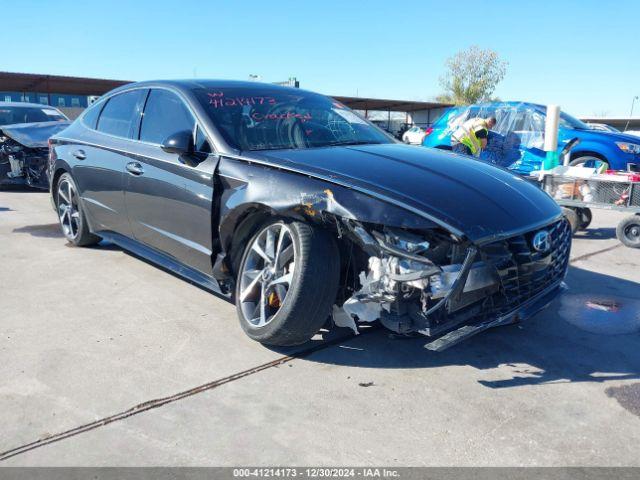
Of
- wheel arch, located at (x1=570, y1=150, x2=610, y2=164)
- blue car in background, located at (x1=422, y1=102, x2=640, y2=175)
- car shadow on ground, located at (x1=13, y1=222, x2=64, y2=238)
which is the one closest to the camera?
car shadow on ground, located at (x1=13, y1=222, x2=64, y2=238)

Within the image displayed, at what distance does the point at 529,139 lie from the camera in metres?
10.4

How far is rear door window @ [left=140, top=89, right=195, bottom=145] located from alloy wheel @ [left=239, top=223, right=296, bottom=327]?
109cm

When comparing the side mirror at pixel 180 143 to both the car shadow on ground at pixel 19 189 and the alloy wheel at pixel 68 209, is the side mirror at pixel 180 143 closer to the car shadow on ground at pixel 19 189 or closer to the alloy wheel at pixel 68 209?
the alloy wheel at pixel 68 209

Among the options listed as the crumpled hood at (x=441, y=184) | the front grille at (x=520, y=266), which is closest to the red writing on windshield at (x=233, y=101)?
the crumpled hood at (x=441, y=184)

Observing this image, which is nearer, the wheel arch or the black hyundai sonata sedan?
the black hyundai sonata sedan

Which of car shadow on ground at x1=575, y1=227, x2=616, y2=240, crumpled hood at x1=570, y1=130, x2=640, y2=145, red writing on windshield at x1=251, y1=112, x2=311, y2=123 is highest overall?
crumpled hood at x1=570, y1=130, x2=640, y2=145

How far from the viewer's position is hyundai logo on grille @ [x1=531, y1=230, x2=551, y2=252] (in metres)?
3.22

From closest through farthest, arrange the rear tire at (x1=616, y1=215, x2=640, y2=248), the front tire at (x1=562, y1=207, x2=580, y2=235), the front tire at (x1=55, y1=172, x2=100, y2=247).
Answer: the front tire at (x1=55, y1=172, x2=100, y2=247) < the rear tire at (x1=616, y1=215, x2=640, y2=248) < the front tire at (x1=562, y1=207, x2=580, y2=235)

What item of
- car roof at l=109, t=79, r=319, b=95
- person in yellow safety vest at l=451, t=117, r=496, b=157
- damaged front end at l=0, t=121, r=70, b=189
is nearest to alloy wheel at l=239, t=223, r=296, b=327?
car roof at l=109, t=79, r=319, b=95

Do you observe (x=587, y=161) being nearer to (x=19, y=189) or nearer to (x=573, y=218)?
(x=573, y=218)

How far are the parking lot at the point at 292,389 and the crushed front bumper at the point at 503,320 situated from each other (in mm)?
340

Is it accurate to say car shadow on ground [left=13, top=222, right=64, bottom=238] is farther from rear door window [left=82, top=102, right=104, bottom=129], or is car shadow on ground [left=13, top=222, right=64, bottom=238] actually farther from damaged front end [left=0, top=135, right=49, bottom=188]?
damaged front end [left=0, top=135, right=49, bottom=188]

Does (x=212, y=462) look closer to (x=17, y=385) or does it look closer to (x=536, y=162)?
(x=17, y=385)

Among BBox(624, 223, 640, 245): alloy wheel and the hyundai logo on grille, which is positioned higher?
the hyundai logo on grille
